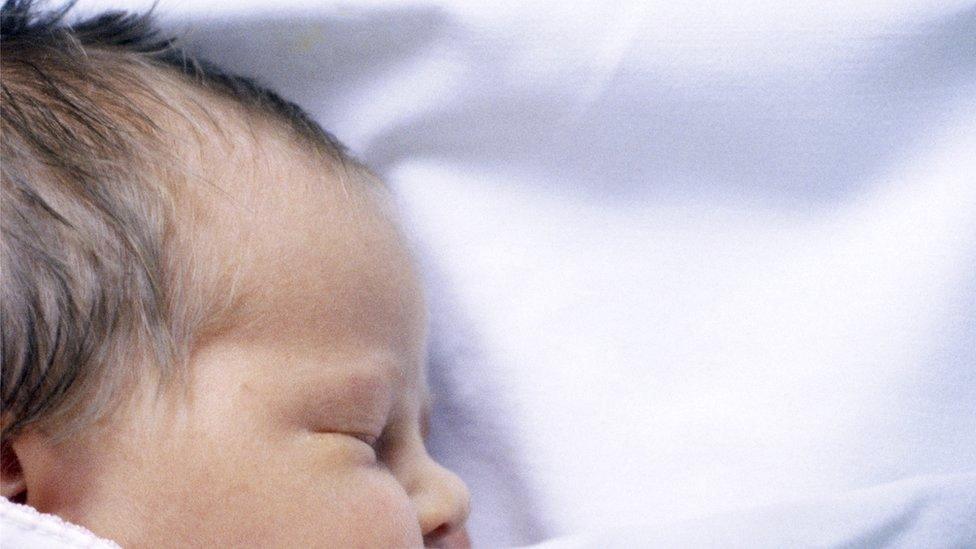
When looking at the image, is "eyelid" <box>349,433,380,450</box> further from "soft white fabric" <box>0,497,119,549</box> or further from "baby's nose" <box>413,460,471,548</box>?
"soft white fabric" <box>0,497,119,549</box>

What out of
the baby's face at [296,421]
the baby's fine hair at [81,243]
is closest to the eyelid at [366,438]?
the baby's face at [296,421]

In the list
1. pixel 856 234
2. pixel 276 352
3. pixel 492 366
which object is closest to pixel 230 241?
pixel 276 352

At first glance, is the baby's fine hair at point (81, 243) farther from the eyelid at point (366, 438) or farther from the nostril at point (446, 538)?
the nostril at point (446, 538)

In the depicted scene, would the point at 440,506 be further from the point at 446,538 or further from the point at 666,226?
the point at 666,226

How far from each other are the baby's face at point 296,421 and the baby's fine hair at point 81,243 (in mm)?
37

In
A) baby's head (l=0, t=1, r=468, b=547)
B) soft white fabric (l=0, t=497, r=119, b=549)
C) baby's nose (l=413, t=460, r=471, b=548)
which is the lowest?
baby's nose (l=413, t=460, r=471, b=548)

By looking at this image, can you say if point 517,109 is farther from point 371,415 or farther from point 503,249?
point 371,415

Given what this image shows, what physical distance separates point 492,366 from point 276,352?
1.05ft

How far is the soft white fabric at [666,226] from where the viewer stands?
0.97 m

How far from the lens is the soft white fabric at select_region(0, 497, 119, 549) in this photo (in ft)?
2.23

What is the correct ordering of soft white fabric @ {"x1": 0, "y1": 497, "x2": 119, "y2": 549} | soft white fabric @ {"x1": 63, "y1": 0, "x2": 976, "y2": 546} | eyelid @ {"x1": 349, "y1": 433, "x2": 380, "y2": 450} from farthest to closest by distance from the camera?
1. soft white fabric @ {"x1": 63, "y1": 0, "x2": 976, "y2": 546}
2. eyelid @ {"x1": 349, "y1": 433, "x2": 380, "y2": 450}
3. soft white fabric @ {"x1": 0, "y1": 497, "x2": 119, "y2": 549}

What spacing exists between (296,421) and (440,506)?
161mm

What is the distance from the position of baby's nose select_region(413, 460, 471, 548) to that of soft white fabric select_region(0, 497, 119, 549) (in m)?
0.27

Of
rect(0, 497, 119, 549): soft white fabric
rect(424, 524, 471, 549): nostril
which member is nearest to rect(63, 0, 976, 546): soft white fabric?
rect(424, 524, 471, 549): nostril
